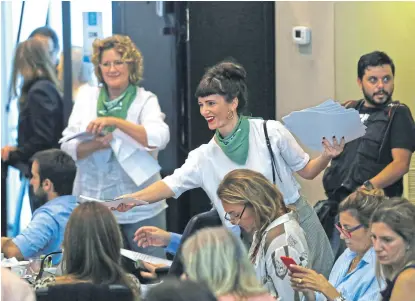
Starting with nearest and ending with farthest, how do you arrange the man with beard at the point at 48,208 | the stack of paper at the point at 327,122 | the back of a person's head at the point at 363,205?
the back of a person's head at the point at 363,205 → the stack of paper at the point at 327,122 → the man with beard at the point at 48,208

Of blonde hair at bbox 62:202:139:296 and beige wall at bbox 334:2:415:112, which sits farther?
beige wall at bbox 334:2:415:112

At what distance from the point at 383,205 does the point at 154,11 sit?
302cm

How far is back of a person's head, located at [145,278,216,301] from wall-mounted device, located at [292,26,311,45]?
4053mm

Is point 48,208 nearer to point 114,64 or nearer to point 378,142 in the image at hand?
point 114,64

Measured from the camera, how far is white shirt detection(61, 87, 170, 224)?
5.54m

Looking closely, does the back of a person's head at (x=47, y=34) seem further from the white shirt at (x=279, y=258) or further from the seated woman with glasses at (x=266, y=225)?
the white shirt at (x=279, y=258)

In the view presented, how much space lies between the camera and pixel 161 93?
22.1 ft

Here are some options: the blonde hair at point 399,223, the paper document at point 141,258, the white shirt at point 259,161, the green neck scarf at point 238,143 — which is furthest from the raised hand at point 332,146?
the paper document at point 141,258

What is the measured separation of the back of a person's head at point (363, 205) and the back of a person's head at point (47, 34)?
2654 millimetres

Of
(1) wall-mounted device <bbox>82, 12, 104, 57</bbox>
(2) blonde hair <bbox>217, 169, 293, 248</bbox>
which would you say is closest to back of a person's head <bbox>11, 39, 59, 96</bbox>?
(1) wall-mounted device <bbox>82, 12, 104, 57</bbox>

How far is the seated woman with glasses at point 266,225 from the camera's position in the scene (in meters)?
4.11

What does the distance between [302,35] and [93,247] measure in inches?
113

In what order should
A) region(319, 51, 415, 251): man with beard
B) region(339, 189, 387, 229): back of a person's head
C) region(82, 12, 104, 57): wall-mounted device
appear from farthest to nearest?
region(82, 12, 104, 57): wall-mounted device
region(319, 51, 415, 251): man with beard
region(339, 189, 387, 229): back of a person's head

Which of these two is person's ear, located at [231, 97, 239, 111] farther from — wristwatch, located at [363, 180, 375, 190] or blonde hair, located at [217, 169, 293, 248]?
wristwatch, located at [363, 180, 375, 190]
